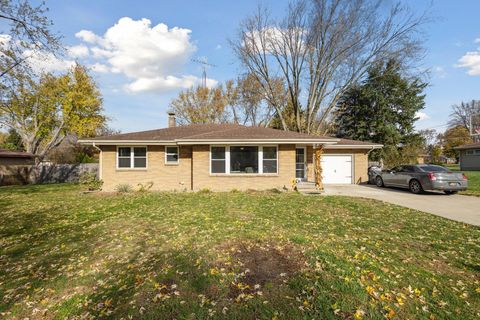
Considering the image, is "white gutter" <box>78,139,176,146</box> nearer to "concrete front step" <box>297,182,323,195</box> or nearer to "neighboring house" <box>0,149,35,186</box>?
"concrete front step" <box>297,182,323,195</box>

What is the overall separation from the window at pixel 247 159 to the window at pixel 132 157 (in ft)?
14.0

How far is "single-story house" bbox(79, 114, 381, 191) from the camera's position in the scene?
45.2ft

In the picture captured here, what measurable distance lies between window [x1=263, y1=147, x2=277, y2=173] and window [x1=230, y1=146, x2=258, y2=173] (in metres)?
0.49

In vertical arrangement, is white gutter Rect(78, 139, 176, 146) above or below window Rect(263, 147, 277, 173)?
above

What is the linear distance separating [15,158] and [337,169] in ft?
96.6

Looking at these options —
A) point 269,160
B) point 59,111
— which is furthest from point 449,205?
point 59,111

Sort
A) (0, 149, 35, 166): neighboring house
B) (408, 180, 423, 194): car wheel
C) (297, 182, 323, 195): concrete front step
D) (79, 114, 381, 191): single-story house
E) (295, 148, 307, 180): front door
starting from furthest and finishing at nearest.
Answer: (0, 149, 35, 166): neighboring house, (295, 148, 307, 180): front door, (79, 114, 381, 191): single-story house, (297, 182, 323, 195): concrete front step, (408, 180, 423, 194): car wheel

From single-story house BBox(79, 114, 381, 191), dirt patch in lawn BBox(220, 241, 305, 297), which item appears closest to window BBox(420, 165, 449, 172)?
single-story house BBox(79, 114, 381, 191)

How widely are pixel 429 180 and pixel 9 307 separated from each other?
15168 mm

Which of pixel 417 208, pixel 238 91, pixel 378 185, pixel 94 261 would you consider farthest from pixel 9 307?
pixel 238 91

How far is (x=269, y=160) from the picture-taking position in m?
14.0

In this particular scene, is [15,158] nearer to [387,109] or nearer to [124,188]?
[124,188]

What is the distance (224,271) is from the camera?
411cm

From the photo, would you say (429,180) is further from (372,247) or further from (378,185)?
(372,247)
